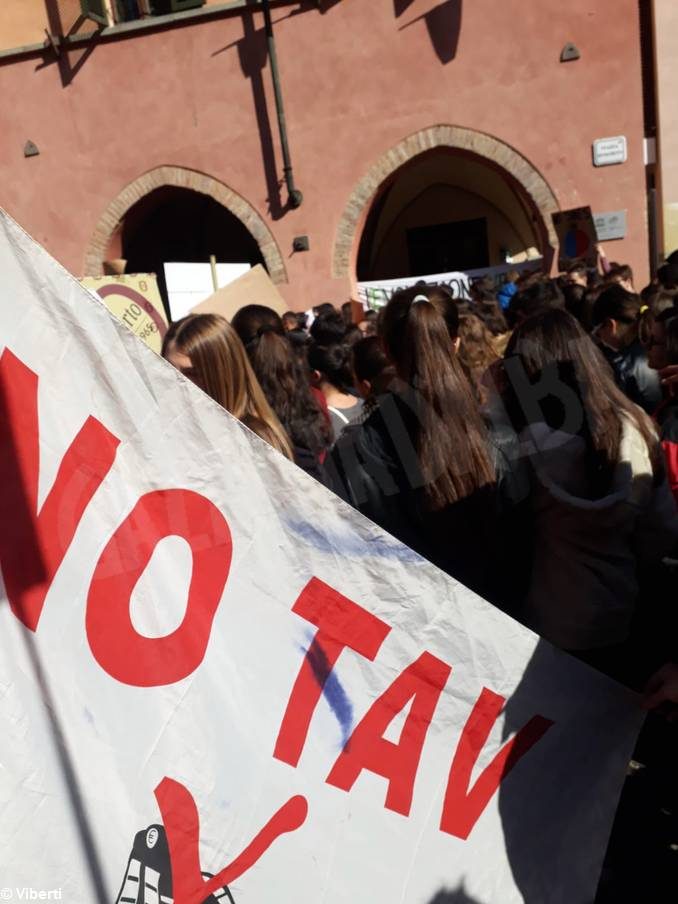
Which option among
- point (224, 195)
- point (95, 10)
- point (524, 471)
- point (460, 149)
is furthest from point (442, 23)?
point (524, 471)

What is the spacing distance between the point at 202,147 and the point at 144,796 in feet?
36.4

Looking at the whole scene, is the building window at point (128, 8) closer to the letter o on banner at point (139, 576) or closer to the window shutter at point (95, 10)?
the window shutter at point (95, 10)

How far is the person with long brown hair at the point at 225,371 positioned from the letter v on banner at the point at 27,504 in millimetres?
923

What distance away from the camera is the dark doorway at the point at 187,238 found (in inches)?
578

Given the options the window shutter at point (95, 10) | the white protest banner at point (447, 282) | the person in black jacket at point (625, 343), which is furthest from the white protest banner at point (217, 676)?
the window shutter at point (95, 10)

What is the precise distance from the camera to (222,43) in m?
11.3

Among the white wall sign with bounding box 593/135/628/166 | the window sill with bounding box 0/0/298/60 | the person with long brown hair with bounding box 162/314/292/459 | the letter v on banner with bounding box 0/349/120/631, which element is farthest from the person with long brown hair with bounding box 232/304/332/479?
the window sill with bounding box 0/0/298/60

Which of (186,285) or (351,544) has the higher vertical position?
(186,285)

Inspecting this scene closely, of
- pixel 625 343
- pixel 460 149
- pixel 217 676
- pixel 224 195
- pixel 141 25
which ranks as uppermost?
pixel 141 25

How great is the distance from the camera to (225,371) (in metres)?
2.51

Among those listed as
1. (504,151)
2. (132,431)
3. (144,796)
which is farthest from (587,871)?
(504,151)

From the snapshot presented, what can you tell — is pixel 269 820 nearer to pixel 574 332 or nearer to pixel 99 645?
pixel 99 645

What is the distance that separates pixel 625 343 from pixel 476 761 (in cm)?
300

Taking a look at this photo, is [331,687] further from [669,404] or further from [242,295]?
[242,295]
